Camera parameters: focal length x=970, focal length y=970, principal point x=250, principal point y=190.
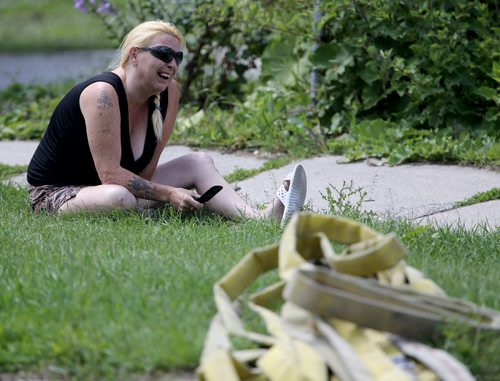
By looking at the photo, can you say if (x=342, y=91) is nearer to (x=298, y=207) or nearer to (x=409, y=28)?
(x=409, y=28)

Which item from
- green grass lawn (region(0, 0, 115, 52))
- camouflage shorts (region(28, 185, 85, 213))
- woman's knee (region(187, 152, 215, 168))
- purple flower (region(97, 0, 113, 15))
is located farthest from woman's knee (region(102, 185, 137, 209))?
green grass lawn (region(0, 0, 115, 52))

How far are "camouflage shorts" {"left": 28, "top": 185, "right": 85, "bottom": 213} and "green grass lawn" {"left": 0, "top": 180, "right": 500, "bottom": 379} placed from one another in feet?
0.46

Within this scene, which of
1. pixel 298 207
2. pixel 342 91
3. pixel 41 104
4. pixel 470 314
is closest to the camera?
pixel 470 314

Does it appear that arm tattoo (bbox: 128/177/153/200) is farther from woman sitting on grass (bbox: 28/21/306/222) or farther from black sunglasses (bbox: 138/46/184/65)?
black sunglasses (bbox: 138/46/184/65)

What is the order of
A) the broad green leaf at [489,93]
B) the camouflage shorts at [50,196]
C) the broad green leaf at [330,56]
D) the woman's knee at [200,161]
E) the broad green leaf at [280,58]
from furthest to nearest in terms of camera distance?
the broad green leaf at [280,58] → the broad green leaf at [330,56] → the broad green leaf at [489,93] → the woman's knee at [200,161] → the camouflage shorts at [50,196]

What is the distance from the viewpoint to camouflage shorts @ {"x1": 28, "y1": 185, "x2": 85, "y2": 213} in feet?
17.4

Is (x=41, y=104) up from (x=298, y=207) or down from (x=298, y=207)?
down

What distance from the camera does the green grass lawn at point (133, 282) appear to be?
2.93m

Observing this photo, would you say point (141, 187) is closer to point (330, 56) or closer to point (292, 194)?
point (292, 194)

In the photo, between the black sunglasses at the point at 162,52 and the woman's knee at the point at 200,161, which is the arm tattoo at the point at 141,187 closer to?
the woman's knee at the point at 200,161

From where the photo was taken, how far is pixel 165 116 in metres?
5.64

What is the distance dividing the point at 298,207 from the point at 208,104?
398 centimetres

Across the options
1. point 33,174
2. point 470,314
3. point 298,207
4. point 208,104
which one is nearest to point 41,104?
point 208,104

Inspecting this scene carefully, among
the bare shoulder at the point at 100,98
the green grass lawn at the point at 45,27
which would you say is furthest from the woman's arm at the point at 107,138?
the green grass lawn at the point at 45,27
